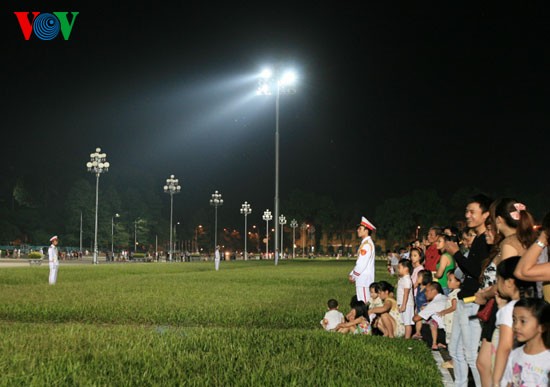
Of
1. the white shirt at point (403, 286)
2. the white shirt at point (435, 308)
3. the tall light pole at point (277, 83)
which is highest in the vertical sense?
the tall light pole at point (277, 83)

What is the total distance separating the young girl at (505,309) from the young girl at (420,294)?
636cm

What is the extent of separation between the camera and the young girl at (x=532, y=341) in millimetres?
4641

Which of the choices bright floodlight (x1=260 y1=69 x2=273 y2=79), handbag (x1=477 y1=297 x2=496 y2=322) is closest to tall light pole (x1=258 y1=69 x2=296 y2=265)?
bright floodlight (x1=260 y1=69 x2=273 y2=79)

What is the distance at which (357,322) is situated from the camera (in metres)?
→ 11.5

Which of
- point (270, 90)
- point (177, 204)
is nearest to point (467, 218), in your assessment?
point (270, 90)

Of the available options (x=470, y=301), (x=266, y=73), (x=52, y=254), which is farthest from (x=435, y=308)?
(x=266, y=73)

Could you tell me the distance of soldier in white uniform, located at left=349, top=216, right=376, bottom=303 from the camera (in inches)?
458

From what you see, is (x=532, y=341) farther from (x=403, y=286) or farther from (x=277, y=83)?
(x=277, y=83)

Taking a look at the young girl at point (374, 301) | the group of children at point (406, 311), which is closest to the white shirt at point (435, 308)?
the group of children at point (406, 311)

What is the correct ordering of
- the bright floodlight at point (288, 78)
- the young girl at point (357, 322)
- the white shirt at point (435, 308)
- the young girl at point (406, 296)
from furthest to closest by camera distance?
the bright floodlight at point (288, 78) < the young girl at point (357, 322) < the young girl at point (406, 296) < the white shirt at point (435, 308)

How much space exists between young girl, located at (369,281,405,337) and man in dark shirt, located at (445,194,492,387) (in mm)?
4135

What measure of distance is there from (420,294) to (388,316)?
1.05m

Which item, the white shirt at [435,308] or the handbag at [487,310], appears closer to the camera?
the handbag at [487,310]

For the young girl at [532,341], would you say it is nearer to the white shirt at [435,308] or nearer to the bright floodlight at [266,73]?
the white shirt at [435,308]
